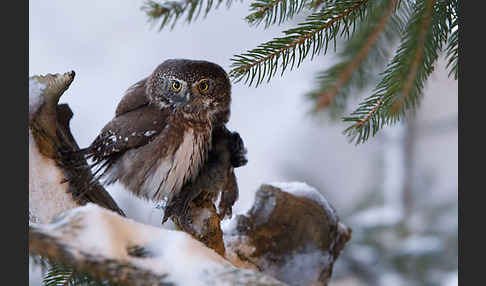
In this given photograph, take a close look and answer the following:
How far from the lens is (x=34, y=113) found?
592 millimetres

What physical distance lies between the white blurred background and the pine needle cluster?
0.38 metres

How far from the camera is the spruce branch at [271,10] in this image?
53 cm

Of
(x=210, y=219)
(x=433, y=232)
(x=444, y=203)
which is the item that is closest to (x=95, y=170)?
(x=210, y=219)

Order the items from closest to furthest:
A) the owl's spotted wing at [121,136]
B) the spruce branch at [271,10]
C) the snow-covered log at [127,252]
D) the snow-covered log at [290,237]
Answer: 1. the snow-covered log at [127,252]
2. the spruce branch at [271,10]
3. the owl's spotted wing at [121,136]
4. the snow-covered log at [290,237]

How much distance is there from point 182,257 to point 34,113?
1.00ft

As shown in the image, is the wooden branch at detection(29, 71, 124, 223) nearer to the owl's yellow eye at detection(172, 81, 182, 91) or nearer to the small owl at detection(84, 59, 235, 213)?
the small owl at detection(84, 59, 235, 213)

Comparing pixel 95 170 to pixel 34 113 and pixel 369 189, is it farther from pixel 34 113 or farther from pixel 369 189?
pixel 369 189

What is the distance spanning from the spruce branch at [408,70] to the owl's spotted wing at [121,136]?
287 mm

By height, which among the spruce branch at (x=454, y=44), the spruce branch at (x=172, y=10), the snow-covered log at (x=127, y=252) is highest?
the spruce branch at (x=454, y=44)

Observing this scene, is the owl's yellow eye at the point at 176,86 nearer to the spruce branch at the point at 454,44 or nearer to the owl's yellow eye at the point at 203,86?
the owl's yellow eye at the point at 203,86

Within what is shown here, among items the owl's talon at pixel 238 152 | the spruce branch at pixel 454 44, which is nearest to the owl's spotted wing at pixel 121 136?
the owl's talon at pixel 238 152

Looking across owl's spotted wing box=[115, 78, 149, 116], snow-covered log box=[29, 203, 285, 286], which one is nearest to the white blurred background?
owl's spotted wing box=[115, 78, 149, 116]

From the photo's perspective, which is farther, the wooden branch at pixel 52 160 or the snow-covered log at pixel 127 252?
the wooden branch at pixel 52 160

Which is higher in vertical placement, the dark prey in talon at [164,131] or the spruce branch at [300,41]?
the spruce branch at [300,41]
